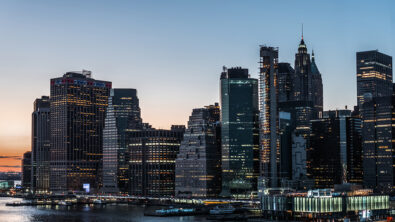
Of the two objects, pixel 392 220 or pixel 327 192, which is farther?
pixel 327 192

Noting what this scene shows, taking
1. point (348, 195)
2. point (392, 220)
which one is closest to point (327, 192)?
point (348, 195)

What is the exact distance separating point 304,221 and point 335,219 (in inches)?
341

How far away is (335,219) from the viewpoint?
618 feet

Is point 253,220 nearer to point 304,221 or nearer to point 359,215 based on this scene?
point 304,221

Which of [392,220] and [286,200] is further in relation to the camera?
[286,200]

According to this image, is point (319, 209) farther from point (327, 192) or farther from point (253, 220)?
point (253, 220)

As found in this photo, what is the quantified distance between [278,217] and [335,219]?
16902mm

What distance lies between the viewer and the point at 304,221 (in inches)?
7377

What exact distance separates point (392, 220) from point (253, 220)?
1547 inches

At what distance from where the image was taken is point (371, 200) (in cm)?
19988

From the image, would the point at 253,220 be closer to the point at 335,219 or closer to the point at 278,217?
the point at 278,217

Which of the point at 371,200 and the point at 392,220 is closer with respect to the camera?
the point at 392,220

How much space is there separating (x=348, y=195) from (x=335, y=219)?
10.3m


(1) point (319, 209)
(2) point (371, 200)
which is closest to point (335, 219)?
(1) point (319, 209)
